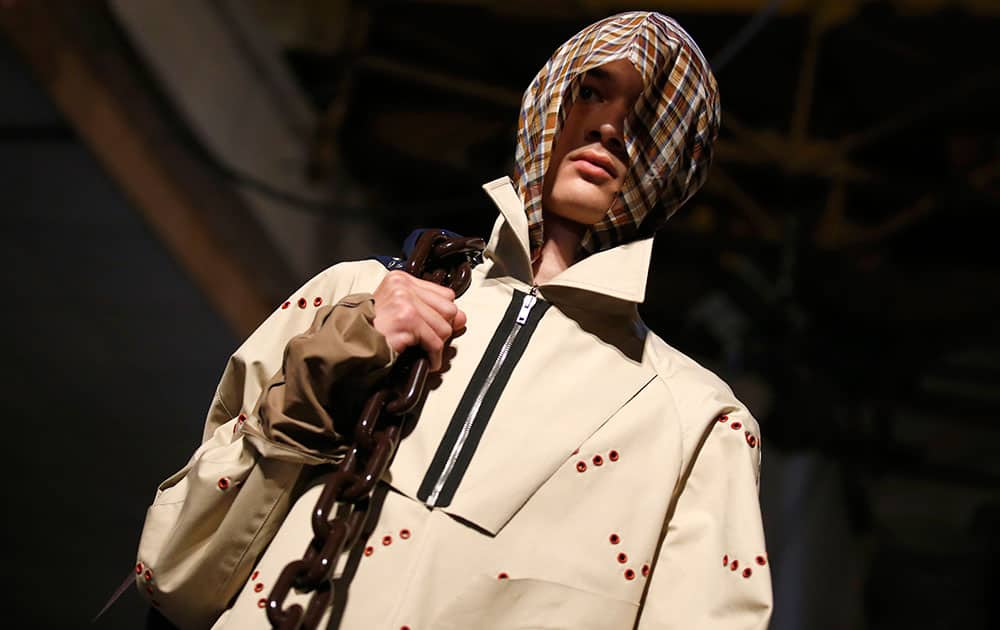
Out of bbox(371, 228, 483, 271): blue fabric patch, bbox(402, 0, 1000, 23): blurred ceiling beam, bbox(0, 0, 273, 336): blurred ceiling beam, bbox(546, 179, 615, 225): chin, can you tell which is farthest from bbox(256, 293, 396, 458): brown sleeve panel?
bbox(402, 0, 1000, 23): blurred ceiling beam

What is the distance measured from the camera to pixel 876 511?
4.91 m

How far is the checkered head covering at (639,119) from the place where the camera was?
134 cm

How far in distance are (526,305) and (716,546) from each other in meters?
0.31

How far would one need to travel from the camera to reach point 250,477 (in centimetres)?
115

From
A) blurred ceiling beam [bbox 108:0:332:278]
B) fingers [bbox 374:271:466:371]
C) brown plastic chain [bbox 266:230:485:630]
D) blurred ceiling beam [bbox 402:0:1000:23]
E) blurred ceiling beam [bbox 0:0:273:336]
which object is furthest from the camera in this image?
blurred ceiling beam [bbox 402:0:1000:23]

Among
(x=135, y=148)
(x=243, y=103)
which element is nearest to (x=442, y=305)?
(x=135, y=148)

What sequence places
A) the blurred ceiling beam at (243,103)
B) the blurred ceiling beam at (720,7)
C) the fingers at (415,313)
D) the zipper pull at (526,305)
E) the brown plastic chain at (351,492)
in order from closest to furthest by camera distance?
1. the brown plastic chain at (351,492)
2. the fingers at (415,313)
3. the zipper pull at (526,305)
4. the blurred ceiling beam at (243,103)
5. the blurred ceiling beam at (720,7)

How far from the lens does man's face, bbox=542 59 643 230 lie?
4.34 ft

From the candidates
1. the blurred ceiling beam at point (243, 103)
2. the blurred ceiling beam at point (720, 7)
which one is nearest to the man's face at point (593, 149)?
the blurred ceiling beam at point (243, 103)

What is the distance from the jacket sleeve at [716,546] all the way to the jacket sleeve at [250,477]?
13.0 inches

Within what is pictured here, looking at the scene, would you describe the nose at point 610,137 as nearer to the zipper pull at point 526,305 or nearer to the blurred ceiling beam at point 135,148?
the zipper pull at point 526,305

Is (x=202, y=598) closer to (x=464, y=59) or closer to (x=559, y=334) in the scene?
(x=559, y=334)

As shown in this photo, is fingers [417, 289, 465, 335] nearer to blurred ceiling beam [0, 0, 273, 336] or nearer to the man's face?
the man's face

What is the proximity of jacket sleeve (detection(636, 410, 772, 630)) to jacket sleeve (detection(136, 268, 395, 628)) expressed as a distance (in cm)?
33
